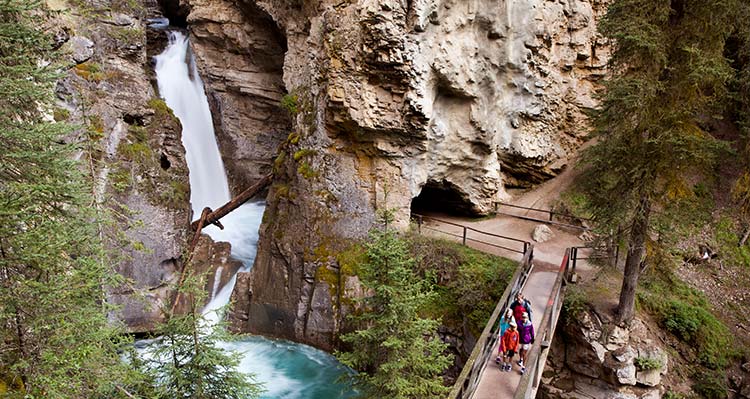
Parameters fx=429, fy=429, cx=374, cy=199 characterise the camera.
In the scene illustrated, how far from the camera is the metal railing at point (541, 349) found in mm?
7027

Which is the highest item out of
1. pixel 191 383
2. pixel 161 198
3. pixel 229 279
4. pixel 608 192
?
pixel 608 192

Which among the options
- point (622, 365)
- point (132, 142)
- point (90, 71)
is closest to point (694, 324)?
point (622, 365)

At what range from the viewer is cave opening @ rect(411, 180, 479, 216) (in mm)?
17094

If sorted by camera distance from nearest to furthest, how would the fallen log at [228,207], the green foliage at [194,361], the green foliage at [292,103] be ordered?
the green foliage at [194,361]
the green foliage at [292,103]
the fallen log at [228,207]

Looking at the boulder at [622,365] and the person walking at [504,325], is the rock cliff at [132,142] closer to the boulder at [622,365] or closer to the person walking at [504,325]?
the person walking at [504,325]

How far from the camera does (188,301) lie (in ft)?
52.3

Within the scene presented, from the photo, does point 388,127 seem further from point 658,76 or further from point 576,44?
point 576,44

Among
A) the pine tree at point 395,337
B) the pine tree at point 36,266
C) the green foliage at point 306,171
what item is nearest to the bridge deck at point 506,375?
the pine tree at point 395,337

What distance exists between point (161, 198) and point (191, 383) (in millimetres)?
10203

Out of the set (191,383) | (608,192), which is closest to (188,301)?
(191,383)

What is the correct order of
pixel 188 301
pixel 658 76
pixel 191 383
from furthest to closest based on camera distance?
pixel 188 301 < pixel 658 76 < pixel 191 383

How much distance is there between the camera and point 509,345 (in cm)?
825

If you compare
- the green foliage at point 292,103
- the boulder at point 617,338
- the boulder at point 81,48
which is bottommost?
the boulder at point 617,338

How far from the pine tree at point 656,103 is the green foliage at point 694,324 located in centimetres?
274
